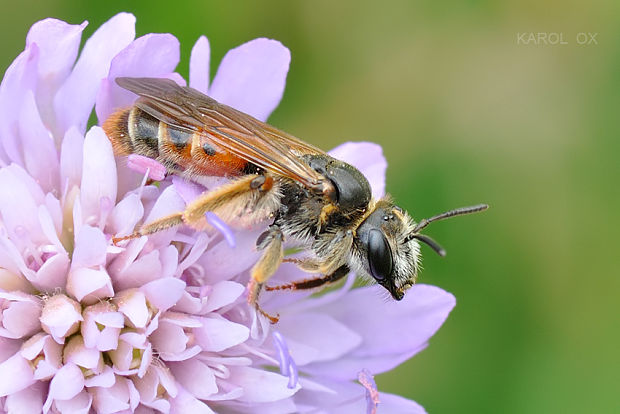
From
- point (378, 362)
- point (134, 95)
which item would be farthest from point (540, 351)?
point (134, 95)

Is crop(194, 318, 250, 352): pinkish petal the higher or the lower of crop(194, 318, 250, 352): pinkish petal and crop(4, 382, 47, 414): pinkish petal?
the higher

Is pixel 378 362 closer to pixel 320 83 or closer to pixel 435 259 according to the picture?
pixel 435 259

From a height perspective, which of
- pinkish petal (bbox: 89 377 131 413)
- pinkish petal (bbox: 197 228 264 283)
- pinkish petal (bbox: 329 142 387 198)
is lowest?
pinkish petal (bbox: 89 377 131 413)

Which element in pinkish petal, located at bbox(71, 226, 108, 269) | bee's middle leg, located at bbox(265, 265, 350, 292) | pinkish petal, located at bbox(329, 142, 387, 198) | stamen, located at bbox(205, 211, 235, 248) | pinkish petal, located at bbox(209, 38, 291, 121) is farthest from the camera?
pinkish petal, located at bbox(329, 142, 387, 198)

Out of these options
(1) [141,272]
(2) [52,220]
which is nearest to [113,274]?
(1) [141,272]

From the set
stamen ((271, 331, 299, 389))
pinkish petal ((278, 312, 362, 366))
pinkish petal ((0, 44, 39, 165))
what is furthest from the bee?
pinkish petal ((278, 312, 362, 366))

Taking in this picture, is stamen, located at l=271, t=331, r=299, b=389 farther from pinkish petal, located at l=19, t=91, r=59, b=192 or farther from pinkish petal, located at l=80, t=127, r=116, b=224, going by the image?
pinkish petal, located at l=19, t=91, r=59, b=192

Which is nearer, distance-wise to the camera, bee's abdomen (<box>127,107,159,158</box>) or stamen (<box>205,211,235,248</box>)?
stamen (<box>205,211,235,248</box>)

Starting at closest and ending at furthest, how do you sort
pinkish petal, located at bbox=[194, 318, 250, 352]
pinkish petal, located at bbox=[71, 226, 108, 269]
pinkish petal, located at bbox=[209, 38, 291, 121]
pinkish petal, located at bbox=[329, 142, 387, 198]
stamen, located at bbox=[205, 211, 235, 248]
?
stamen, located at bbox=[205, 211, 235, 248]
pinkish petal, located at bbox=[71, 226, 108, 269]
pinkish petal, located at bbox=[194, 318, 250, 352]
pinkish petal, located at bbox=[209, 38, 291, 121]
pinkish petal, located at bbox=[329, 142, 387, 198]
